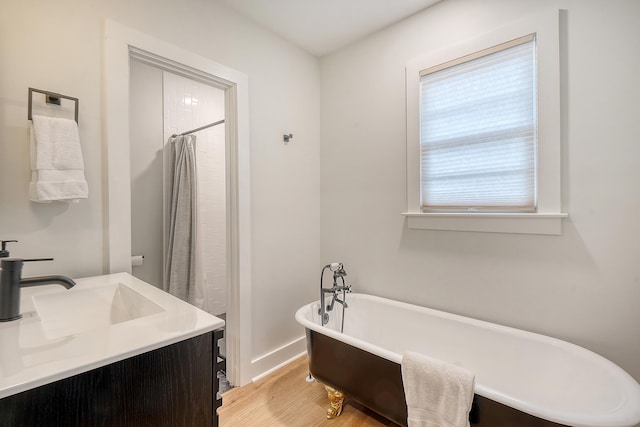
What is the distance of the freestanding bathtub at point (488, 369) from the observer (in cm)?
112

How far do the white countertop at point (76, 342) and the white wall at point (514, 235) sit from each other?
1649mm

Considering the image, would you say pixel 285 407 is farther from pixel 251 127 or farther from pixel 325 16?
pixel 325 16

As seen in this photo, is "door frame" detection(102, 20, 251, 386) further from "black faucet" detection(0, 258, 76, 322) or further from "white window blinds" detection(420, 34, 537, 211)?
"white window blinds" detection(420, 34, 537, 211)

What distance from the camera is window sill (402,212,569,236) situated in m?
1.63

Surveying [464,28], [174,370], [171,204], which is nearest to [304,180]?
[171,204]

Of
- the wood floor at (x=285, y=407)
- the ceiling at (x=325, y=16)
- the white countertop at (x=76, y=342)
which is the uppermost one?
the ceiling at (x=325, y=16)

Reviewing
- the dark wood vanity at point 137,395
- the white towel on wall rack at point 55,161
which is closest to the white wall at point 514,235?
the dark wood vanity at point 137,395

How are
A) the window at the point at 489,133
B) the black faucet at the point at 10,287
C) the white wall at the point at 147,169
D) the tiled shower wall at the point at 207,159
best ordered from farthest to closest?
the tiled shower wall at the point at 207,159
the white wall at the point at 147,169
the window at the point at 489,133
the black faucet at the point at 10,287

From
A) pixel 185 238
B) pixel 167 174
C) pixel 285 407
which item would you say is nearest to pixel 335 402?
pixel 285 407

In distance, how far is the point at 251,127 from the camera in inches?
86.4

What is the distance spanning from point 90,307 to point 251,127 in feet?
4.86

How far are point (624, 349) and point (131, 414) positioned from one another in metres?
2.10

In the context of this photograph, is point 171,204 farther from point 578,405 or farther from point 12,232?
point 578,405

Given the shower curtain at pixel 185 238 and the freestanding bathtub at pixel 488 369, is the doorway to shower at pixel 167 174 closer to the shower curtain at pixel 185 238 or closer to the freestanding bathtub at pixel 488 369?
the shower curtain at pixel 185 238
